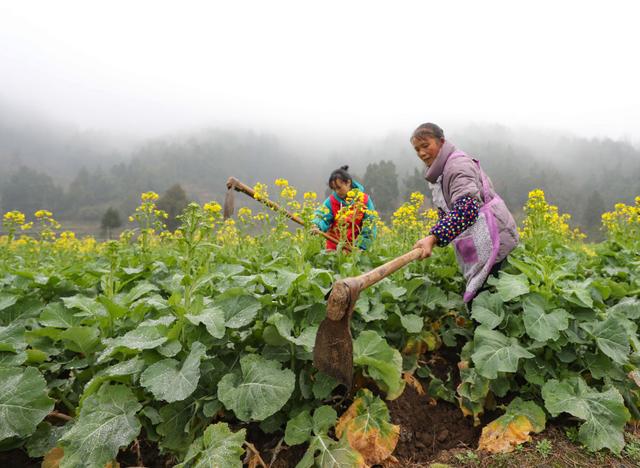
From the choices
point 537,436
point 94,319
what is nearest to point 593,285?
point 537,436

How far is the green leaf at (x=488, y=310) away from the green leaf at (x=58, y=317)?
2.58 m

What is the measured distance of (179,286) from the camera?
2684mm

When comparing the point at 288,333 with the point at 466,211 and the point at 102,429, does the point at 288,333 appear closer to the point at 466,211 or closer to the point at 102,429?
the point at 102,429

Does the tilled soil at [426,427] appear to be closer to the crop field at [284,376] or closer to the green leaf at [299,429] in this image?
the crop field at [284,376]

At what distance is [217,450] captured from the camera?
1586mm

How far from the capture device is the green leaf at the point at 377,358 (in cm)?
207

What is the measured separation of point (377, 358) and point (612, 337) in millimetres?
1516

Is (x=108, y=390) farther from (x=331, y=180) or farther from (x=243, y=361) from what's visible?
(x=331, y=180)

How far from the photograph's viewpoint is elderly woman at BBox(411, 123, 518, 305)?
9.24 feet

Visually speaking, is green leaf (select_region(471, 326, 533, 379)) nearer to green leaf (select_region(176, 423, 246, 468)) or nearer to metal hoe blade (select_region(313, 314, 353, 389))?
metal hoe blade (select_region(313, 314, 353, 389))

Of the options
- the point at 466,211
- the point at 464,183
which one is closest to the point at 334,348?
the point at 466,211

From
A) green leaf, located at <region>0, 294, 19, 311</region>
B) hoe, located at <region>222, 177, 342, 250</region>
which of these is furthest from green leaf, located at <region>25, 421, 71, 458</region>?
hoe, located at <region>222, 177, 342, 250</region>

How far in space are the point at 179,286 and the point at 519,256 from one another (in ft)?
11.1

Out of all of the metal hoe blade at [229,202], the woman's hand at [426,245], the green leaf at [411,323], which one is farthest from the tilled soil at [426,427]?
the metal hoe blade at [229,202]
